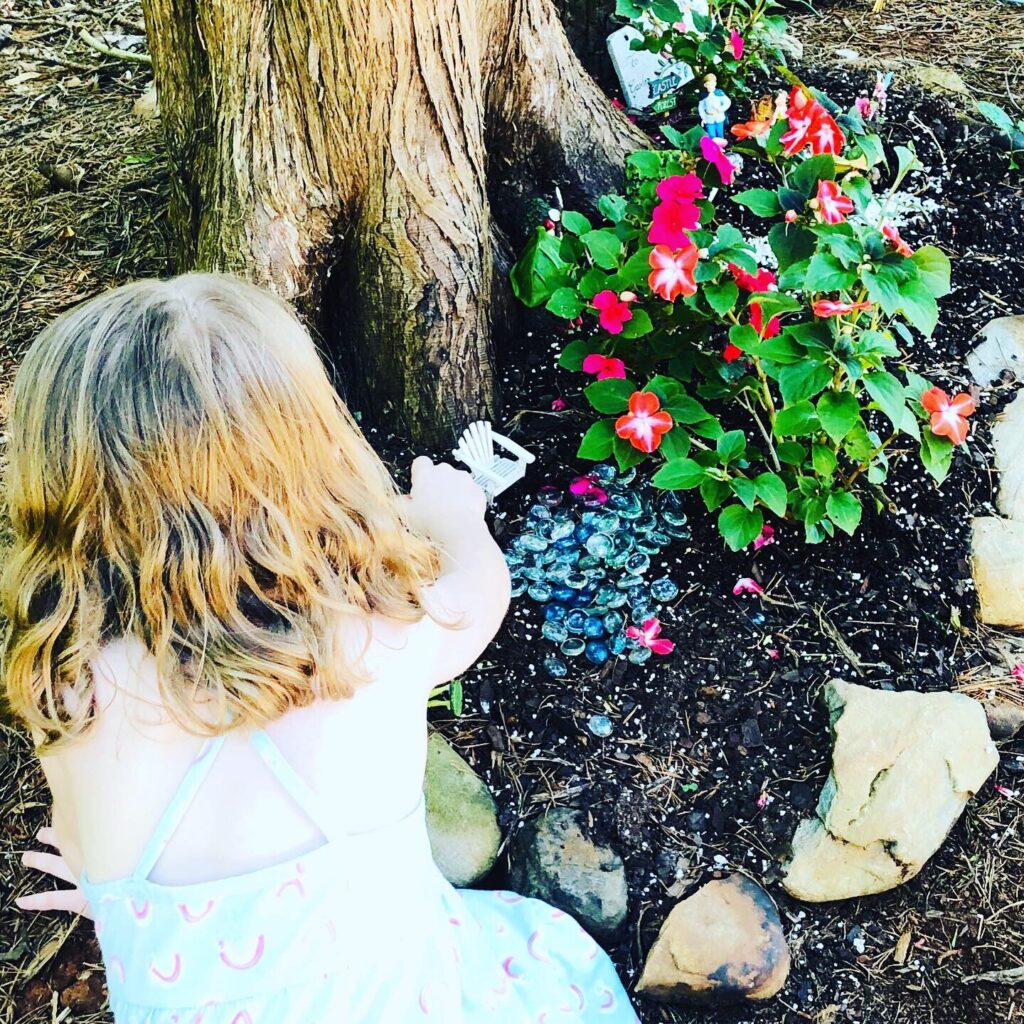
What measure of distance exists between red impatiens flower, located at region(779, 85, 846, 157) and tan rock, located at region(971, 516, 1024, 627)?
37.0 inches

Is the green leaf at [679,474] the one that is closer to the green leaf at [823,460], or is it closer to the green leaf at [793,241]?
the green leaf at [823,460]

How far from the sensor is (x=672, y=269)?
72.7 inches

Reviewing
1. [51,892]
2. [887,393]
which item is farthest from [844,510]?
[51,892]

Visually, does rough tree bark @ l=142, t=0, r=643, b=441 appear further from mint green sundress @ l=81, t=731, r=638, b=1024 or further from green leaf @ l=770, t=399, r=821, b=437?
mint green sundress @ l=81, t=731, r=638, b=1024

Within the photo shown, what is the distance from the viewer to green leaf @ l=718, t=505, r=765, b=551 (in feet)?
6.70

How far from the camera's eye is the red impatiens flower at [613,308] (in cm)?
205

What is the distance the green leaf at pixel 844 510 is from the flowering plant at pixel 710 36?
1.19 meters

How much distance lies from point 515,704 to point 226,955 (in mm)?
895

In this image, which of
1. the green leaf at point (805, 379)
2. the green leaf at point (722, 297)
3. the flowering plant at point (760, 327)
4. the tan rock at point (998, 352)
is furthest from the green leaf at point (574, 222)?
the tan rock at point (998, 352)

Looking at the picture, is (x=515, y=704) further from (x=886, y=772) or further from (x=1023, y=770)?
(x=1023, y=770)

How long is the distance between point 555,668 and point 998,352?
55.3 inches

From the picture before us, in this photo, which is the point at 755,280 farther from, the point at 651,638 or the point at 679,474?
the point at 651,638

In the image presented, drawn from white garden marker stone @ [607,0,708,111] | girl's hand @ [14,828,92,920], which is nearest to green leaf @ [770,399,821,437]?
white garden marker stone @ [607,0,708,111]

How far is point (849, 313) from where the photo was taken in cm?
197
